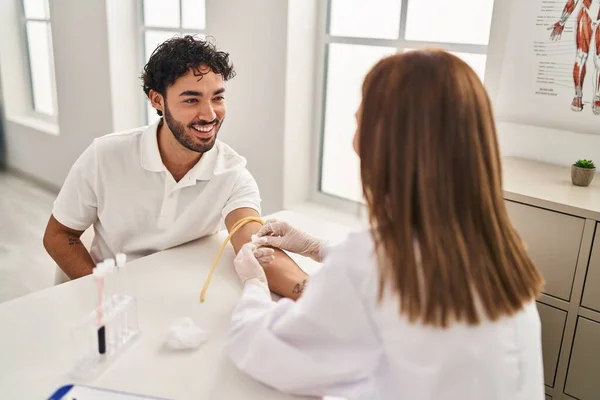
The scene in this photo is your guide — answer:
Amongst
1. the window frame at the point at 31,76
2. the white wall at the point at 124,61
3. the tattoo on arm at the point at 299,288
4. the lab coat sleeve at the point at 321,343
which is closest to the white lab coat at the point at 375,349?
the lab coat sleeve at the point at 321,343

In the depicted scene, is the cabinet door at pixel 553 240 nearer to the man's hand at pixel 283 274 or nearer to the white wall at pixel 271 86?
the man's hand at pixel 283 274

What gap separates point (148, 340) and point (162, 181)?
71 centimetres

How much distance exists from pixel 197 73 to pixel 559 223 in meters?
1.17

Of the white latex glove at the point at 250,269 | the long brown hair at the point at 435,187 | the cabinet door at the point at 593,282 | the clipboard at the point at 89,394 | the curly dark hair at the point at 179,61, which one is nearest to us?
the long brown hair at the point at 435,187

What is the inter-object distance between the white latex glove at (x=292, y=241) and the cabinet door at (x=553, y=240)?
56 cm

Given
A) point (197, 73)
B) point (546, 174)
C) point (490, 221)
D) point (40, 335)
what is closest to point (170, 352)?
point (40, 335)

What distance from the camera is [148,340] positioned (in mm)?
1094

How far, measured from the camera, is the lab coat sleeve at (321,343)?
2.72 feet

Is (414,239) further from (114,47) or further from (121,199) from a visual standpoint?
(114,47)

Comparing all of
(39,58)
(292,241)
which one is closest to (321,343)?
(292,241)

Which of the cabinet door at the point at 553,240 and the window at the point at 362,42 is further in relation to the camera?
the window at the point at 362,42

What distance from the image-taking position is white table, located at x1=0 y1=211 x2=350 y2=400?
0.95 m

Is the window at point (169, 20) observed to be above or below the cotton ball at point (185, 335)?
above

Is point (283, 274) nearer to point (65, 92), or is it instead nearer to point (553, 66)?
point (553, 66)
